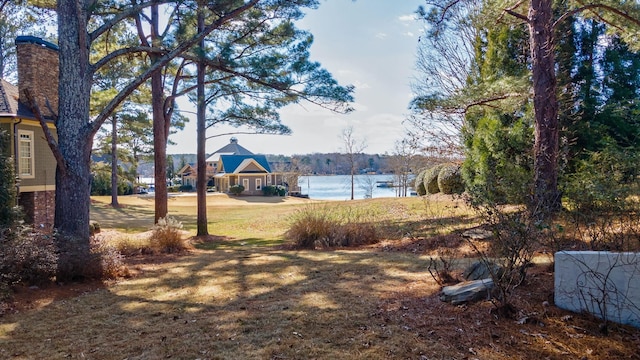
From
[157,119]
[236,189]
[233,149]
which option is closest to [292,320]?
[157,119]

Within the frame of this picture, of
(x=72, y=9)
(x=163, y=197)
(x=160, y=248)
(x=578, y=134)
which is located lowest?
(x=160, y=248)

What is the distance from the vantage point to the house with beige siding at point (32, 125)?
1105 cm

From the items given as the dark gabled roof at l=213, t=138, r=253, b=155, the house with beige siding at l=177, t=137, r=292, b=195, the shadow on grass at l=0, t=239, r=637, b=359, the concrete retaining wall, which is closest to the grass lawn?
the shadow on grass at l=0, t=239, r=637, b=359

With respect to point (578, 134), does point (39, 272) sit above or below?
below

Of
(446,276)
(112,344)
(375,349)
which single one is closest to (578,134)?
Result: (446,276)

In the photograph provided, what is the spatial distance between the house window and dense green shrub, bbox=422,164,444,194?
15.0m

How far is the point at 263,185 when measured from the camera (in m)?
38.3

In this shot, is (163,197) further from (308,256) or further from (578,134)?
(578,134)

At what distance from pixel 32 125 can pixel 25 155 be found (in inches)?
38.9

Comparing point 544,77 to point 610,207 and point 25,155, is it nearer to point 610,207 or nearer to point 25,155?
point 610,207

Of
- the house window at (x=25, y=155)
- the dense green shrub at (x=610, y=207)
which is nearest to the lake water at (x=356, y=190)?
the house window at (x=25, y=155)

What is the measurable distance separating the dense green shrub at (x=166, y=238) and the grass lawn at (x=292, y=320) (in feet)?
8.82

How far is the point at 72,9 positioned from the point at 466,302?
8199mm

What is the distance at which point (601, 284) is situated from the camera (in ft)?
10.8
